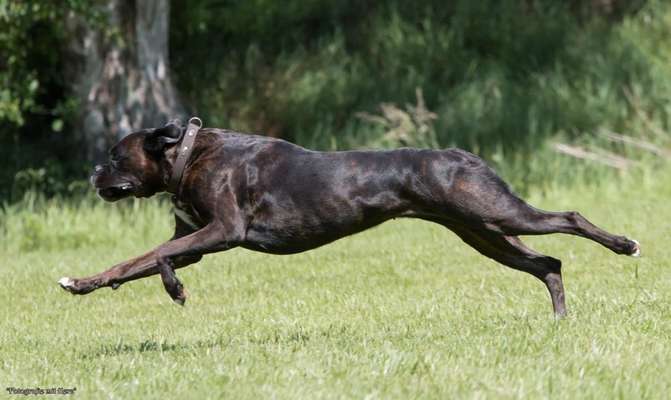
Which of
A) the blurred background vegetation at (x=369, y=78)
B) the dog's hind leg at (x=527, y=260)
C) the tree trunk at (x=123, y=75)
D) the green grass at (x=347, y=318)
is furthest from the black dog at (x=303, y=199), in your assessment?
the tree trunk at (x=123, y=75)

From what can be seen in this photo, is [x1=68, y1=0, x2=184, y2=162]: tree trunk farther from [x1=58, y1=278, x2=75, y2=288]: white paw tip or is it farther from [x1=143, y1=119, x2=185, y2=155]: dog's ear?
[x1=58, y1=278, x2=75, y2=288]: white paw tip

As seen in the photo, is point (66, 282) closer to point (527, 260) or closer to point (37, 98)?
point (527, 260)

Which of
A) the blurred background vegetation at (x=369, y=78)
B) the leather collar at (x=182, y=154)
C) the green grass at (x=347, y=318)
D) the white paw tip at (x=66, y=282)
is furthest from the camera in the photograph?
the blurred background vegetation at (x=369, y=78)

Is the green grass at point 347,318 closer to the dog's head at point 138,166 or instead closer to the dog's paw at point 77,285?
the dog's paw at point 77,285

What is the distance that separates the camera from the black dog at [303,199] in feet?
24.0

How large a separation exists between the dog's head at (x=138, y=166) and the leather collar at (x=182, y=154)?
6 cm

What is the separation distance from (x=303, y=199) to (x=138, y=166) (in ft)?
3.60

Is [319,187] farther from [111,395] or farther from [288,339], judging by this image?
[111,395]

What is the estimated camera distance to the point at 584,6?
76.7 feet

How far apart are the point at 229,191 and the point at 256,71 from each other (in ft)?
46.9

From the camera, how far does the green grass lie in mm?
5844

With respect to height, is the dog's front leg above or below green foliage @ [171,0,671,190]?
above

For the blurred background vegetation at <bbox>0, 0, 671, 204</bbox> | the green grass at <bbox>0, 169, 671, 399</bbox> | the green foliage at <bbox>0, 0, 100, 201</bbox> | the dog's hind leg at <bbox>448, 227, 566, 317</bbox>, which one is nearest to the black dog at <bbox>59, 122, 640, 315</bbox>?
the dog's hind leg at <bbox>448, 227, 566, 317</bbox>

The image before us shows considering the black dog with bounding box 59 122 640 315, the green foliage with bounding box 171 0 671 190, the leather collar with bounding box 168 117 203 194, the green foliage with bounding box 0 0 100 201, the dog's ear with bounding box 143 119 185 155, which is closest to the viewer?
the black dog with bounding box 59 122 640 315
